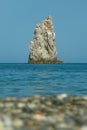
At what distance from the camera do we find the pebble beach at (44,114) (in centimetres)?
1041

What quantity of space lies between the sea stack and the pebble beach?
571ft

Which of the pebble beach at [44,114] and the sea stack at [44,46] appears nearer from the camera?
the pebble beach at [44,114]

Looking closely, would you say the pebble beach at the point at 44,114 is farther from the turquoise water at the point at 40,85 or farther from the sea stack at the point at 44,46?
the sea stack at the point at 44,46

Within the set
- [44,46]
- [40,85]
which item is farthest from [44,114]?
[44,46]

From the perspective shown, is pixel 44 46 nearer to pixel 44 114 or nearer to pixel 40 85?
pixel 40 85

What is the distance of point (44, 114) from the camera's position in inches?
459

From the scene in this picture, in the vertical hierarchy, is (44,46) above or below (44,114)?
below

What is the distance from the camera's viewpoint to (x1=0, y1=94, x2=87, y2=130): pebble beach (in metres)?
10.4

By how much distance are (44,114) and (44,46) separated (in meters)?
180

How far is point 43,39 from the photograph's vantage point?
19250cm

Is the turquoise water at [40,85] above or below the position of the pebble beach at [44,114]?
below

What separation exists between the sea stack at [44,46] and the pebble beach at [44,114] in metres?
174

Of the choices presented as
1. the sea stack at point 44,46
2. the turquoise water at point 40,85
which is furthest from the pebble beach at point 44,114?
the sea stack at point 44,46

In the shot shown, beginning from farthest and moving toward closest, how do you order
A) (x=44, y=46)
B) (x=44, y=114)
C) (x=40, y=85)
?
1. (x=44, y=46)
2. (x=40, y=85)
3. (x=44, y=114)
